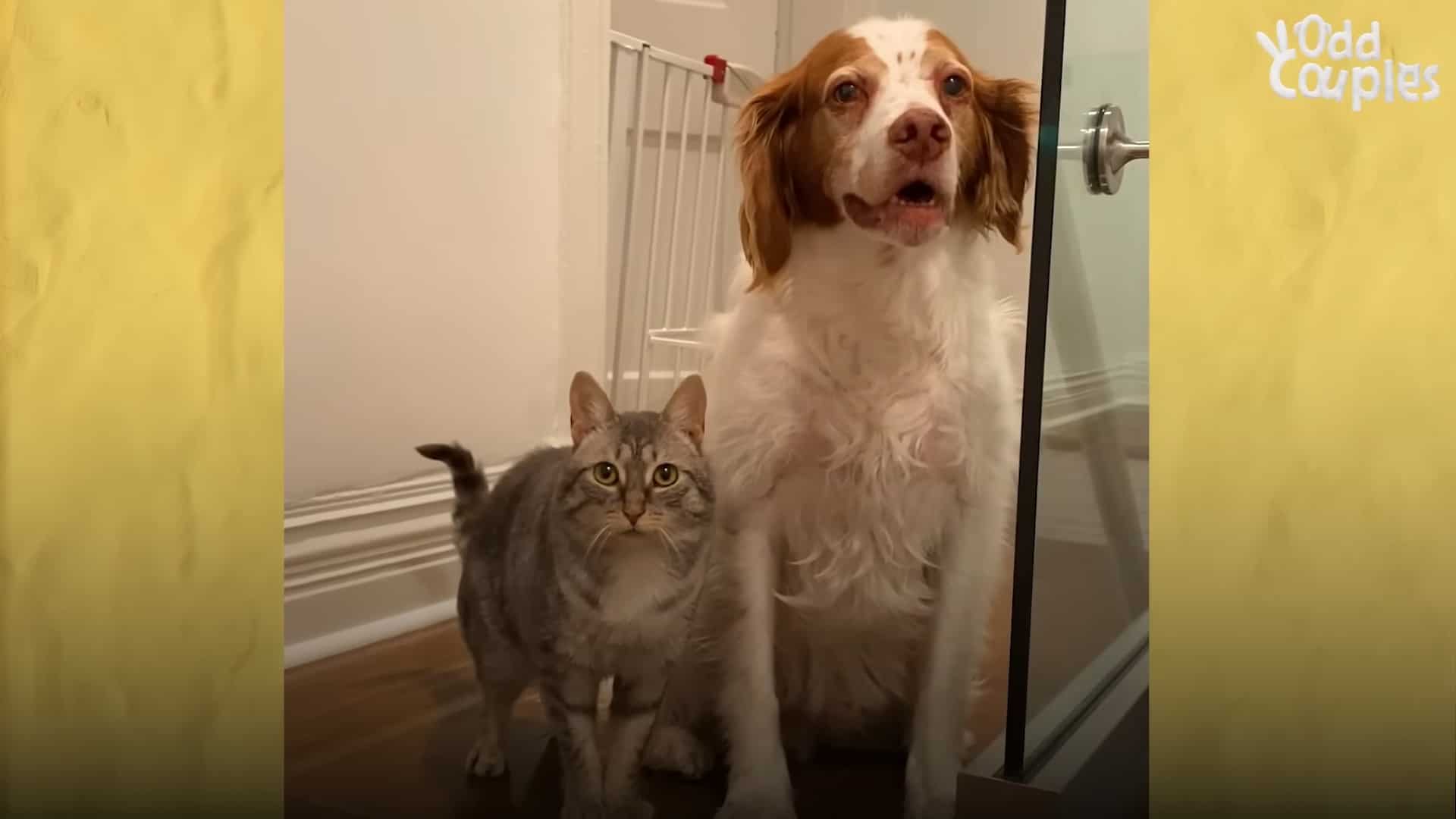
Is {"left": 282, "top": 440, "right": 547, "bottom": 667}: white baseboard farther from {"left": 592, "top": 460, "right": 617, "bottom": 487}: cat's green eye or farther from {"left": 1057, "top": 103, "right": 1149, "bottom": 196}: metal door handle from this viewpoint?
{"left": 1057, "top": 103, "right": 1149, "bottom": 196}: metal door handle

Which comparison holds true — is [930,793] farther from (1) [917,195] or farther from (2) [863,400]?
(1) [917,195]

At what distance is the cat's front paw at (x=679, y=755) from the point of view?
3.38 feet

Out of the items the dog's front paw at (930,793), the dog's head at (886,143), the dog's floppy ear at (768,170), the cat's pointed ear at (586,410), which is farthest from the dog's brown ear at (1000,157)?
the dog's front paw at (930,793)

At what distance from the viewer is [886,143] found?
0.90 metres

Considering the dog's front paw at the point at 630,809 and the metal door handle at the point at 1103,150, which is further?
the dog's front paw at the point at 630,809

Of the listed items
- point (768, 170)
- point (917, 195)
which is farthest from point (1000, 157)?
point (768, 170)

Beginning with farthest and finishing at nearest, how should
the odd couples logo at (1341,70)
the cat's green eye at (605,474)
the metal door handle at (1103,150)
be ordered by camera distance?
the cat's green eye at (605,474) < the metal door handle at (1103,150) < the odd couples logo at (1341,70)

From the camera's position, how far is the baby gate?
1.03 metres

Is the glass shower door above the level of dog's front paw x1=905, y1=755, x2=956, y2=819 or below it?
above

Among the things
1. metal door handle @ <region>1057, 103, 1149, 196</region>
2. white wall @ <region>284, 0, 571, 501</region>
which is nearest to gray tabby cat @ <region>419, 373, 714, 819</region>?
white wall @ <region>284, 0, 571, 501</region>

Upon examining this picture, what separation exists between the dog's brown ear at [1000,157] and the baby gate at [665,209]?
0.69ft

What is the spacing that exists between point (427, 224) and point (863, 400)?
47cm

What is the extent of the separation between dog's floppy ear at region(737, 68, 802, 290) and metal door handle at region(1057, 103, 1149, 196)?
26 centimetres

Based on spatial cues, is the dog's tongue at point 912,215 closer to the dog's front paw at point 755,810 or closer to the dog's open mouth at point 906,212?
the dog's open mouth at point 906,212
